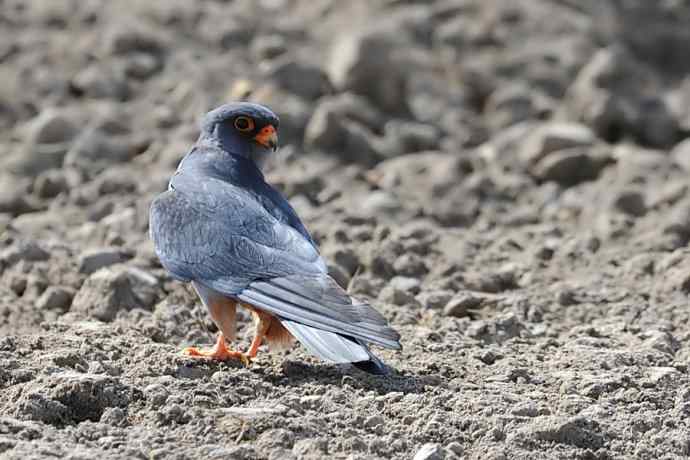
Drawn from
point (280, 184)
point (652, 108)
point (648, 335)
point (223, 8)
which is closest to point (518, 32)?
point (652, 108)

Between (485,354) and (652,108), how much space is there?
4872 mm

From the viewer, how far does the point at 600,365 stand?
5820mm

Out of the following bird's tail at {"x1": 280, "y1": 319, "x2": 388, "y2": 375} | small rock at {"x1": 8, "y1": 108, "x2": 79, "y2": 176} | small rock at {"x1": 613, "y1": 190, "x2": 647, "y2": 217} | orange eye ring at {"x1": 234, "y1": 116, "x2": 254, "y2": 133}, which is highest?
orange eye ring at {"x1": 234, "y1": 116, "x2": 254, "y2": 133}

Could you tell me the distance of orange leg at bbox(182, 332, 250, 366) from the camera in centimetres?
575

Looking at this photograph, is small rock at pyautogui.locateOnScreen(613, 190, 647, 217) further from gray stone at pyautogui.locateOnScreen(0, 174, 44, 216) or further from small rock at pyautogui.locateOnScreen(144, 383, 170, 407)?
small rock at pyautogui.locateOnScreen(144, 383, 170, 407)

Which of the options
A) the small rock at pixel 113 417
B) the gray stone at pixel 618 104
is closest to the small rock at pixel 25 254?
the small rock at pixel 113 417

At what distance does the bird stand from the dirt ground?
19cm

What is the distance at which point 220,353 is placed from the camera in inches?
227

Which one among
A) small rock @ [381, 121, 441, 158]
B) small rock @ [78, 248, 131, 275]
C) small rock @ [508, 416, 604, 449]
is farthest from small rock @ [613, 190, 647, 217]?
small rock @ [508, 416, 604, 449]

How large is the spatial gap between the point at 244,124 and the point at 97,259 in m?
1.31

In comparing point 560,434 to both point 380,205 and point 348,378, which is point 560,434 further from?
point 380,205

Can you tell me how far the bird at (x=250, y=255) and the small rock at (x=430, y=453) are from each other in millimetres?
526

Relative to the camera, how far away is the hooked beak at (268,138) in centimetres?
644

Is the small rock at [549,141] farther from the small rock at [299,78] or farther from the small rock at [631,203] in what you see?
the small rock at [299,78]
